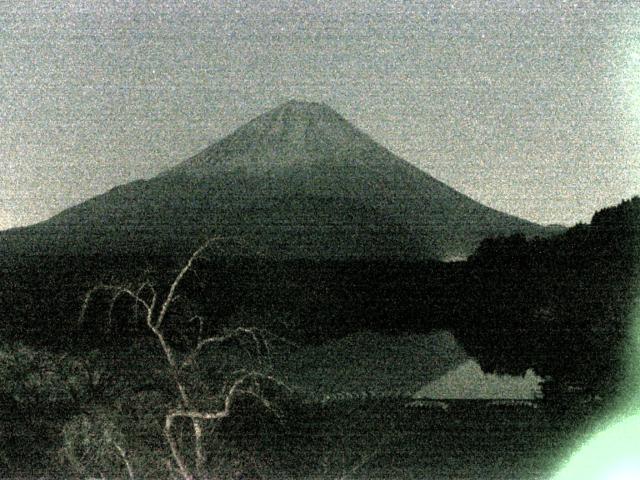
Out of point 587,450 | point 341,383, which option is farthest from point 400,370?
point 587,450

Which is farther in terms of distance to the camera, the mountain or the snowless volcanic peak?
the snowless volcanic peak

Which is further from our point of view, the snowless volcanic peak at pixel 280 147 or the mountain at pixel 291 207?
the snowless volcanic peak at pixel 280 147

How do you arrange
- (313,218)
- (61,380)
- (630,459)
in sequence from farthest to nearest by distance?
(313,218) < (61,380) < (630,459)

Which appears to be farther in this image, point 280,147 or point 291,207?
point 280,147

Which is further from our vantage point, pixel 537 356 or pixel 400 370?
pixel 400 370

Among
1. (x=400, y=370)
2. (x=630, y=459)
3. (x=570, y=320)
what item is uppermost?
(x=630, y=459)

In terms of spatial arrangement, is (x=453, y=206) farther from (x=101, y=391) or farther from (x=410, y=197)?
(x=101, y=391)

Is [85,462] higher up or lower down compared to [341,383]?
higher up

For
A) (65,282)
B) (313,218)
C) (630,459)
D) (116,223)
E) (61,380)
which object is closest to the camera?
(630,459)
